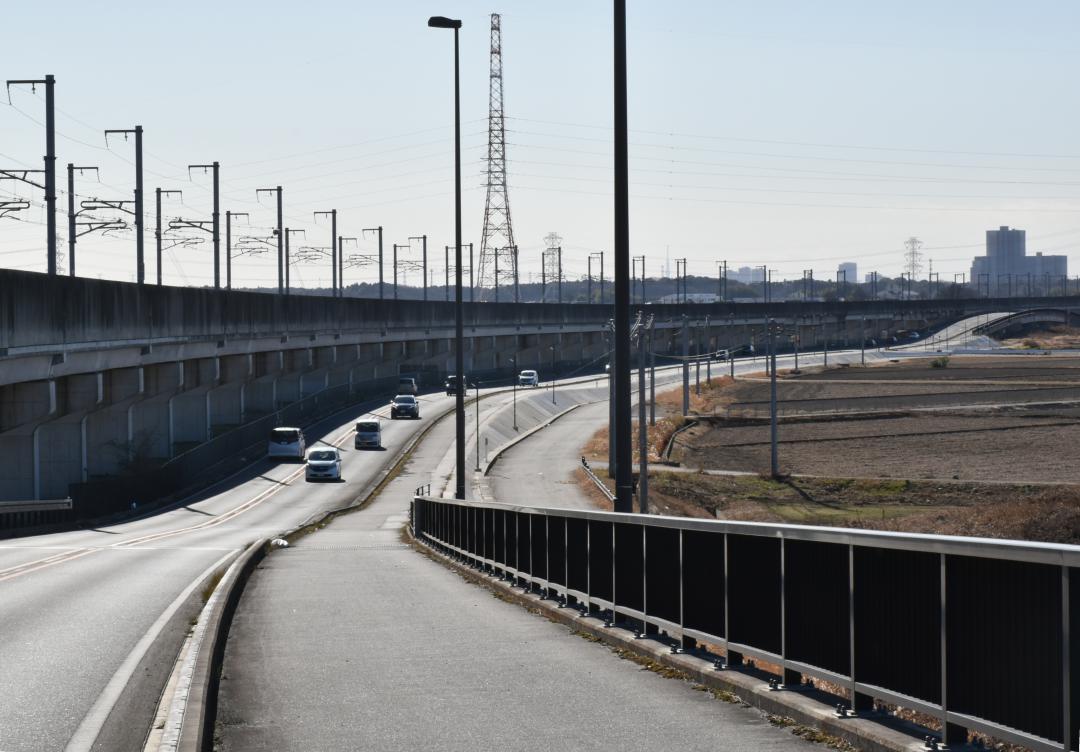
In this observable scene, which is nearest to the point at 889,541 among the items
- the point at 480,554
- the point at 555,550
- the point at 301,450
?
A: the point at 555,550

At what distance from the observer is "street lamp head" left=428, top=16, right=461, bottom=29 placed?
36266mm

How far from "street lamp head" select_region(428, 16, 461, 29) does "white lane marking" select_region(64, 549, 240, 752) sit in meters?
22.2

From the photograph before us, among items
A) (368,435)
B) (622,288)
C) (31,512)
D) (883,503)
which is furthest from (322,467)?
(622,288)

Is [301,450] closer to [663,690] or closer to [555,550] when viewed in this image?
[555,550]

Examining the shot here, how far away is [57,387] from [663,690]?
3685 centimetres

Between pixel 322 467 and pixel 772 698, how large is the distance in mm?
58219

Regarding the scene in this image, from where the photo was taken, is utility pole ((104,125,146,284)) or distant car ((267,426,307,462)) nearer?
utility pole ((104,125,146,284))

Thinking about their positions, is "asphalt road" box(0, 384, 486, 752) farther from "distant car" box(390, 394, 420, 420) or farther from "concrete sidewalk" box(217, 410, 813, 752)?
"distant car" box(390, 394, 420, 420)

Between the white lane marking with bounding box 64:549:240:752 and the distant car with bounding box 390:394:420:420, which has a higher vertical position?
the white lane marking with bounding box 64:549:240:752

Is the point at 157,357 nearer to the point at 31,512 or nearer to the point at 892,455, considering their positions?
the point at 31,512

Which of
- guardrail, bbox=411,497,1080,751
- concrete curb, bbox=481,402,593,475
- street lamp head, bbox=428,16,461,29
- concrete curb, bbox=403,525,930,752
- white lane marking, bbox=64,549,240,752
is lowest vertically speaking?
concrete curb, bbox=481,402,593,475

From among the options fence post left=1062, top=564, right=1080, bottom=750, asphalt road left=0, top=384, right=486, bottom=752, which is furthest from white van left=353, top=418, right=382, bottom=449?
fence post left=1062, top=564, right=1080, bottom=750

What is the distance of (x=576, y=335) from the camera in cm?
14762

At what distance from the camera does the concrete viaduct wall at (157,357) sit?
3700 cm
